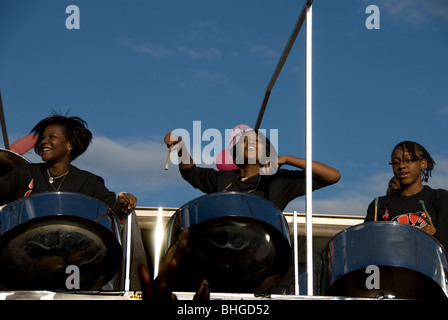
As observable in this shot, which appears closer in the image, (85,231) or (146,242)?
(85,231)

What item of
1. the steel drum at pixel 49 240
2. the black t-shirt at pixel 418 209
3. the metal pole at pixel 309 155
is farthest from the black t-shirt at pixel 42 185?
the black t-shirt at pixel 418 209

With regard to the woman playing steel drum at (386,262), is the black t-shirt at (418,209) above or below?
above

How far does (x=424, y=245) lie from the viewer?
206cm

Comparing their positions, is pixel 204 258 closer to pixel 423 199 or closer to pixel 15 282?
pixel 15 282

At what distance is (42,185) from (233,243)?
931 millimetres

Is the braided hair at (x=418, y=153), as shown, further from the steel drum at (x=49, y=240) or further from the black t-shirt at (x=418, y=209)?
the steel drum at (x=49, y=240)

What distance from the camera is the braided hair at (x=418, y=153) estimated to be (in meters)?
2.74

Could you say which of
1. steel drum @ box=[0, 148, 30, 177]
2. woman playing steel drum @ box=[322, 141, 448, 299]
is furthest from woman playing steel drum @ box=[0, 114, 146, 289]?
woman playing steel drum @ box=[322, 141, 448, 299]

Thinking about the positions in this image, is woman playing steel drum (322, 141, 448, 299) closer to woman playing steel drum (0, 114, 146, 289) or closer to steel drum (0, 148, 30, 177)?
woman playing steel drum (0, 114, 146, 289)

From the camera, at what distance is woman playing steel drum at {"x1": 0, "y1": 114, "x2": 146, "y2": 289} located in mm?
2559

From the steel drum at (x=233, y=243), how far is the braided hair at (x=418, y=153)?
0.84 m

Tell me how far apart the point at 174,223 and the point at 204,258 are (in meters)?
0.21
